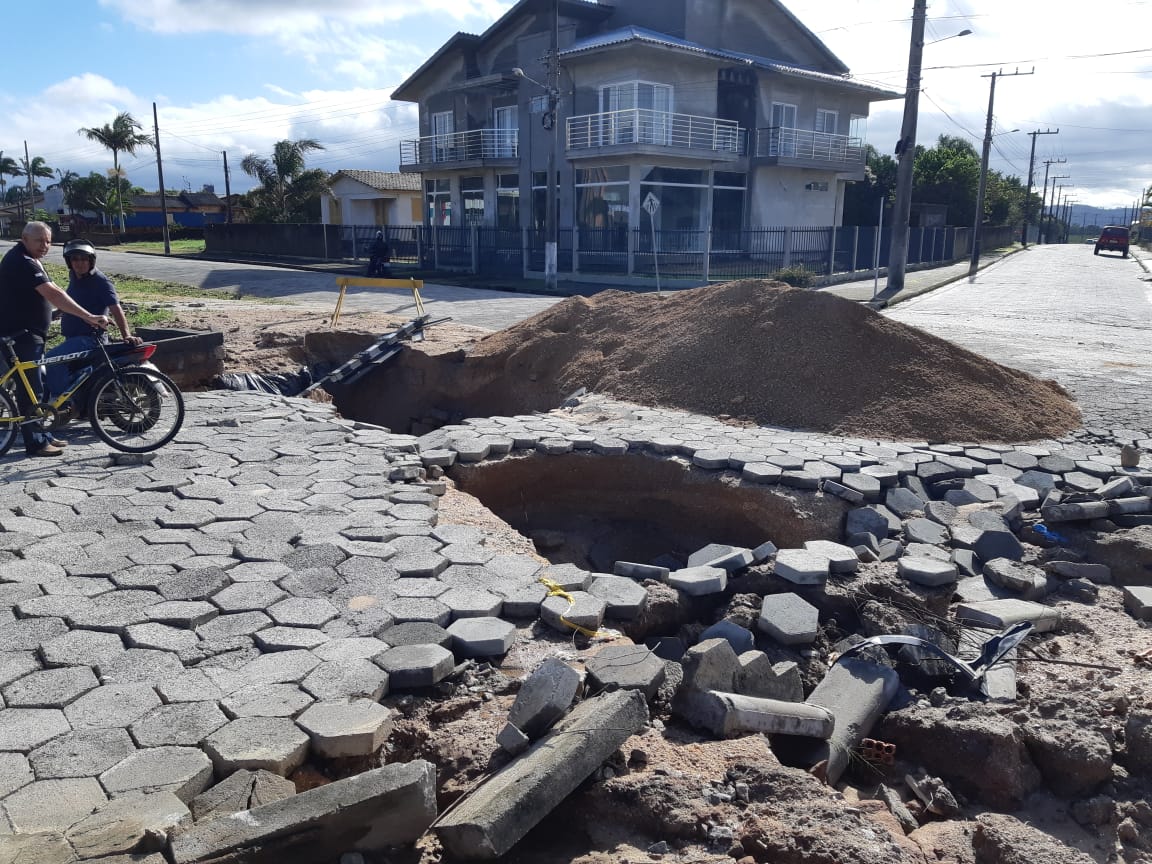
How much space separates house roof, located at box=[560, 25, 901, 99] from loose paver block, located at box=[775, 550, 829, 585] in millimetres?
24690

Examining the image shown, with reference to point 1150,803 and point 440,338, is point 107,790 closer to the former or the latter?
point 1150,803

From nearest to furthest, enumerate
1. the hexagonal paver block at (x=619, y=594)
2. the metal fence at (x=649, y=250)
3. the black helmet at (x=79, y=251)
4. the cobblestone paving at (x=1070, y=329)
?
1. the hexagonal paver block at (x=619, y=594)
2. the black helmet at (x=79, y=251)
3. the cobblestone paving at (x=1070, y=329)
4. the metal fence at (x=649, y=250)

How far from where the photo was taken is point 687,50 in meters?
27.7

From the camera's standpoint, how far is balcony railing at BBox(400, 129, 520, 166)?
3262cm

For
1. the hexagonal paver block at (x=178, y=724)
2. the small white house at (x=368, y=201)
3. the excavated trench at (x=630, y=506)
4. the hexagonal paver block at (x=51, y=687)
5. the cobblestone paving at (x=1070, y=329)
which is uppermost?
the small white house at (x=368, y=201)

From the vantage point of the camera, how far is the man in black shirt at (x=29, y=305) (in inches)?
254

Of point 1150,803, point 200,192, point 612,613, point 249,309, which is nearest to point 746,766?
point 612,613

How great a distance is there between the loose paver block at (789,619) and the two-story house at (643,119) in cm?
2140

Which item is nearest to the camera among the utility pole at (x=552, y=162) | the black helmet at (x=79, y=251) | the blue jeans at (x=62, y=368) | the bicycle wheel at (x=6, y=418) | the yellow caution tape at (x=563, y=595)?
the yellow caution tape at (x=563, y=595)

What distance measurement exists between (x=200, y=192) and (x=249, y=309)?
69.1 meters

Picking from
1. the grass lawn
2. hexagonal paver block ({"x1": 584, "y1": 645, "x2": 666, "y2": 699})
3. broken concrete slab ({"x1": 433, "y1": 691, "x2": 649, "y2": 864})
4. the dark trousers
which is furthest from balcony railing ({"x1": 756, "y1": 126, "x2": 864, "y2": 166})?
broken concrete slab ({"x1": 433, "y1": 691, "x2": 649, "y2": 864})

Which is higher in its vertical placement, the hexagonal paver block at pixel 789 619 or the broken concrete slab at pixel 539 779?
the broken concrete slab at pixel 539 779

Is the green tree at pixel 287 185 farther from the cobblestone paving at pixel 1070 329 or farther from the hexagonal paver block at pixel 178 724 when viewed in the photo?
the hexagonal paver block at pixel 178 724

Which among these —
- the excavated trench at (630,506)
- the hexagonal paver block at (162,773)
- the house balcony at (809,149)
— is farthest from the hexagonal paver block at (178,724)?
the house balcony at (809,149)
